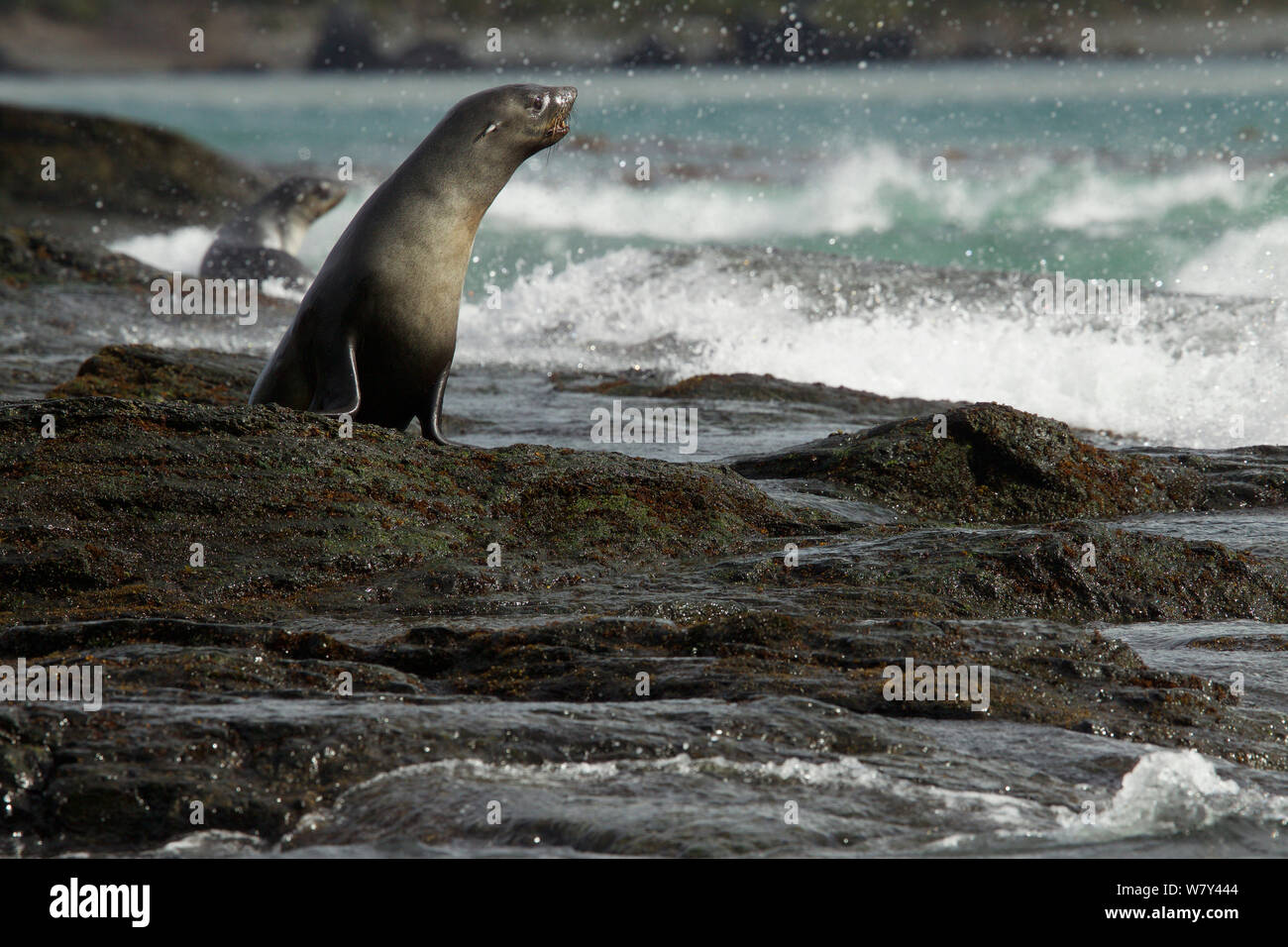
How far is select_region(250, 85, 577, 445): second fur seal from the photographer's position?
18.7 feet

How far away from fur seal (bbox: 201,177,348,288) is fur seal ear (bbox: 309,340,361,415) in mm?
9458

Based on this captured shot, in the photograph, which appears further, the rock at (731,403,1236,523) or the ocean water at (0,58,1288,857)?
the rock at (731,403,1236,523)

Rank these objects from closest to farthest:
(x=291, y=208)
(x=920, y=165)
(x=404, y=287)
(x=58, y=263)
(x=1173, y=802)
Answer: (x=1173, y=802) < (x=404, y=287) < (x=58, y=263) < (x=291, y=208) < (x=920, y=165)

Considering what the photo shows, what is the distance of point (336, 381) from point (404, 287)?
478 millimetres

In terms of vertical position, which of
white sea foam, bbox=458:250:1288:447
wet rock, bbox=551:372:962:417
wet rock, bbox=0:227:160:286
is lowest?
wet rock, bbox=551:372:962:417

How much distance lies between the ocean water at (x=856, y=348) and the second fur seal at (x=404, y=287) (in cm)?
132

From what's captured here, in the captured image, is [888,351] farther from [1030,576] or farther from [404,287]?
[1030,576]

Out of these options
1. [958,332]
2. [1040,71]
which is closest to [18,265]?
[958,332]

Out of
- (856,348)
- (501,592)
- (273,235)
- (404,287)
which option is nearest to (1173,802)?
(501,592)

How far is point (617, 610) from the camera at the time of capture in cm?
374

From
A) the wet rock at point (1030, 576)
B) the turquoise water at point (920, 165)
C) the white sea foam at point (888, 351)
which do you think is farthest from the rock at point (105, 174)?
the wet rock at point (1030, 576)

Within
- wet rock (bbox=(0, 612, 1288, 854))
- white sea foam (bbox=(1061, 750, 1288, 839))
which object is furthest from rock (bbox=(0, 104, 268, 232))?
white sea foam (bbox=(1061, 750, 1288, 839))

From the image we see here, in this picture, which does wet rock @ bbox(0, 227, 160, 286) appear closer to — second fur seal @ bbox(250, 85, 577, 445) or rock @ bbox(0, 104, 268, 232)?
rock @ bbox(0, 104, 268, 232)

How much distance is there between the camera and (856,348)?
11.5m
